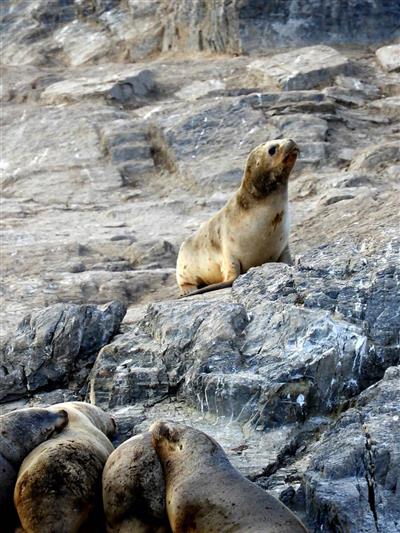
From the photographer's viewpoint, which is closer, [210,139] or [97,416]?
[97,416]

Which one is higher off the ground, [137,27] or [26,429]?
[26,429]

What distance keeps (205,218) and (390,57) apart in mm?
5400

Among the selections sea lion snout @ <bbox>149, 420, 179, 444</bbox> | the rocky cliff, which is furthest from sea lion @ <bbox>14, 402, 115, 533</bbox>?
the rocky cliff

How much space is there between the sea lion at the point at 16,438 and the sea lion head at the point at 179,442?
0.65 metres

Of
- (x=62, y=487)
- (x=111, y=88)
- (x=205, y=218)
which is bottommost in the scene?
(x=205, y=218)

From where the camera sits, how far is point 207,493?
6066 millimetres

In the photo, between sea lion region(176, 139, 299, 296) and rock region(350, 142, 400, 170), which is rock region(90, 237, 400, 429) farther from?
rock region(350, 142, 400, 170)

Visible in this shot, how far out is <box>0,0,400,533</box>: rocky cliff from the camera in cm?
731

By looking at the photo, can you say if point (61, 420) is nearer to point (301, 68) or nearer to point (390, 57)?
point (301, 68)

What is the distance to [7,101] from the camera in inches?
730

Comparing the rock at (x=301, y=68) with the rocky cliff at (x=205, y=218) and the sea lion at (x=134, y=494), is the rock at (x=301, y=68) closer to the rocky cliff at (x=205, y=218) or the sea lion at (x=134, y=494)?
the rocky cliff at (x=205, y=218)

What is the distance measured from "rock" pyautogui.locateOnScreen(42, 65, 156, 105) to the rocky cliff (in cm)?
4

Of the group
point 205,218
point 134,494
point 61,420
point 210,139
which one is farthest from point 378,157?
point 134,494

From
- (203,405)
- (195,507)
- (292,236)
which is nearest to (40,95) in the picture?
(292,236)
